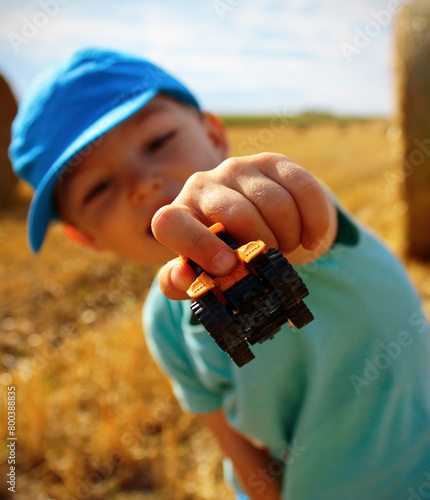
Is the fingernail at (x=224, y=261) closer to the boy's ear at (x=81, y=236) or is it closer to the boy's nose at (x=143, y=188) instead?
the boy's nose at (x=143, y=188)

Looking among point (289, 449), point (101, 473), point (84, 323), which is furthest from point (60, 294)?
point (289, 449)

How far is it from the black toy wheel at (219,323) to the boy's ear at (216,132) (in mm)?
1218

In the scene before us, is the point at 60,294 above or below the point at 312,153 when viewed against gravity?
above

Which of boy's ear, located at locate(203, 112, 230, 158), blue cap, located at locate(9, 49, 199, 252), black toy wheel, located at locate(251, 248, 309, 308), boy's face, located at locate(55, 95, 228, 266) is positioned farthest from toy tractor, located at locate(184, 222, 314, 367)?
boy's ear, located at locate(203, 112, 230, 158)

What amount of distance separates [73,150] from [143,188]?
28 cm

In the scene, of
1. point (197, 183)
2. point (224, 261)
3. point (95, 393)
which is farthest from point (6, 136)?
point (224, 261)

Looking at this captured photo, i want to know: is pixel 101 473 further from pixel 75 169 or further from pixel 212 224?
pixel 212 224

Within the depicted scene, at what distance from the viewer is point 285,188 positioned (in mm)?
718

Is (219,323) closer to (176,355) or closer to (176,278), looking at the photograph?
(176,278)

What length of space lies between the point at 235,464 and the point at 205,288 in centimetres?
114

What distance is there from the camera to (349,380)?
4.05 ft

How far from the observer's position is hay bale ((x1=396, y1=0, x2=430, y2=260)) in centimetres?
356

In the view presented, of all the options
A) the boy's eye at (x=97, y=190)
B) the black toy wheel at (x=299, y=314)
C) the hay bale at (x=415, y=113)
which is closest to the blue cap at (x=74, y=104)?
the boy's eye at (x=97, y=190)

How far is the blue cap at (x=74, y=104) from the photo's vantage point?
1.47 metres
